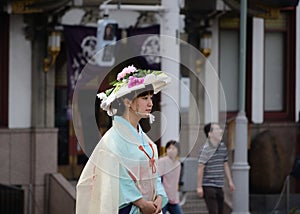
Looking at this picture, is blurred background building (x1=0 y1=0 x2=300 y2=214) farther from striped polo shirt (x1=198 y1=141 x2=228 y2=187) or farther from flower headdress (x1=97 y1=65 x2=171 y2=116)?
flower headdress (x1=97 y1=65 x2=171 y2=116)

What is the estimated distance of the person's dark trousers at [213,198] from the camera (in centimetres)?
1316

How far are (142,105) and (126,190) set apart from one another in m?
0.68

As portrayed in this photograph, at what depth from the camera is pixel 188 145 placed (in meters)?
9.32

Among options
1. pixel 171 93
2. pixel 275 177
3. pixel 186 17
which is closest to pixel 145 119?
pixel 171 93

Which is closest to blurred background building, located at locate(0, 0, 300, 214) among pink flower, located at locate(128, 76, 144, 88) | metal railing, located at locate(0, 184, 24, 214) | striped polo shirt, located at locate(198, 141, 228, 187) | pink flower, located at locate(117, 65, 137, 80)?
metal railing, located at locate(0, 184, 24, 214)

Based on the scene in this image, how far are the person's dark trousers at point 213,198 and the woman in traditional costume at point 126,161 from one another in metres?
5.56

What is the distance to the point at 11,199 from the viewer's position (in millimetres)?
16219

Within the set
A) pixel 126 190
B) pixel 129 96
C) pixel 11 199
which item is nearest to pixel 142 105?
pixel 129 96

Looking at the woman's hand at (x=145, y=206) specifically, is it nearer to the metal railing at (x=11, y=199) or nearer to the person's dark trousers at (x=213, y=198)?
the person's dark trousers at (x=213, y=198)

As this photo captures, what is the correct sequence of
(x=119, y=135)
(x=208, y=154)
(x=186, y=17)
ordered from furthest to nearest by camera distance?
(x=186, y=17) → (x=208, y=154) → (x=119, y=135)

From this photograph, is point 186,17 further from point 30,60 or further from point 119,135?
point 119,135

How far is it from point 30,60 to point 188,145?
26.8 ft

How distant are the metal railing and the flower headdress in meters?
8.69

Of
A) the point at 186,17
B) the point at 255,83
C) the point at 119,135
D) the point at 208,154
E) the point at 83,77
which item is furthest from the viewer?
the point at 255,83
